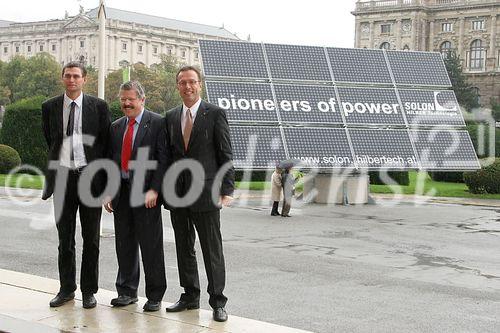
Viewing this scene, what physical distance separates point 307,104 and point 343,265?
946 cm

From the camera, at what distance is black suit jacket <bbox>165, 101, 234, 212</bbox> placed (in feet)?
21.8

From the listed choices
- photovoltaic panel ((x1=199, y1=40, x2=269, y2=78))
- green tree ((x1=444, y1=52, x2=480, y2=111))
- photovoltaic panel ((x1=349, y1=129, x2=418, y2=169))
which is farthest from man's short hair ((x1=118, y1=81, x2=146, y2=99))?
green tree ((x1=444, y1=52, x2=480, y2=111))

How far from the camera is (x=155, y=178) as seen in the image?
6.75 m

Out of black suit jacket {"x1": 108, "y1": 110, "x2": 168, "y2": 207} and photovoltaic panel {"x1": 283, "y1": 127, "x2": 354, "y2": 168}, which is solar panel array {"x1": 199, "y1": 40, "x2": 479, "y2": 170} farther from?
black suit jacket {"x1": 108, "y1": 110, "x2": 168, "y2": 207}

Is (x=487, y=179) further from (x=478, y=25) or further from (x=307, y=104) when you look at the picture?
(x=478, y=25)

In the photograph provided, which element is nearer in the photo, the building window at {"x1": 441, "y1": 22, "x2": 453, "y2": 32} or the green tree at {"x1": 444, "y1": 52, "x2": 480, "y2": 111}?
the green tree at {"x1": 444, "y1": 52, "x2": 480, "y2": 111}

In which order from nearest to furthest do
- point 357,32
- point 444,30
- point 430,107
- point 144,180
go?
point 144,180, point 430,107, point 444,30, point 357,32

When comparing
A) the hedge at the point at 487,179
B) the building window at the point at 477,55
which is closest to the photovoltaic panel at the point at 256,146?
the hedge at the point at 487,179

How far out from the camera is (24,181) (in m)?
27.3

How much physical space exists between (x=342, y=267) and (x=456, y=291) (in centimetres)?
194

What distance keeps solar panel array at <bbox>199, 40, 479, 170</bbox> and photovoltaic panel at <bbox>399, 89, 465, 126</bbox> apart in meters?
0.03

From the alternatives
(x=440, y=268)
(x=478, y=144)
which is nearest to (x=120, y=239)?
(x=440, y=268)

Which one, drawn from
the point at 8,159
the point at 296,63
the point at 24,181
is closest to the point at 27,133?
the point at 8,159

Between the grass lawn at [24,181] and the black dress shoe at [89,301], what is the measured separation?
60.1 ft
